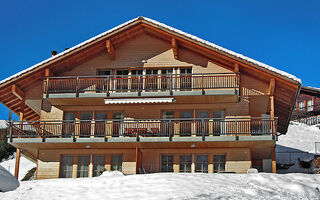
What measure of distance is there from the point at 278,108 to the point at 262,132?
4007mm

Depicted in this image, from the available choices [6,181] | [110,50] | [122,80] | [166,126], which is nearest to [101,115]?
[122,80]

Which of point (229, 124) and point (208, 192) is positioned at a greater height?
point (229, 124)

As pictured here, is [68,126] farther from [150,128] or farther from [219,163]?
[219,163]

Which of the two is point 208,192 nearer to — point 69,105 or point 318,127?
point 69,105

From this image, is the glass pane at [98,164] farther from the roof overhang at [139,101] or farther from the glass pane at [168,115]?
the glass pane at [168,115]

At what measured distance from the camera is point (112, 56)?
1157 inches

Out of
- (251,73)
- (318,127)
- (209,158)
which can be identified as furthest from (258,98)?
(318,127)

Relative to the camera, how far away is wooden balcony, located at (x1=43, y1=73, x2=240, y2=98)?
27703 mm

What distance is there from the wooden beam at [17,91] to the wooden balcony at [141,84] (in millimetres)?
1636

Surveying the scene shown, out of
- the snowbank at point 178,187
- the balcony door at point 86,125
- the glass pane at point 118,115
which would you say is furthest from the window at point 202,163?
the balcony door at point 86,125

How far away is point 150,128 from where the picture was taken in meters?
A: 27.6

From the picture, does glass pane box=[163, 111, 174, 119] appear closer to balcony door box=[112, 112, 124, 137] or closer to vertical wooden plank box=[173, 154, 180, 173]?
vertical wooden plank box=[173, 154, 180, 173]

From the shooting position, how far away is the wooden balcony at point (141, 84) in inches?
1091

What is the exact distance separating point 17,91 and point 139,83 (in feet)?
23.2
